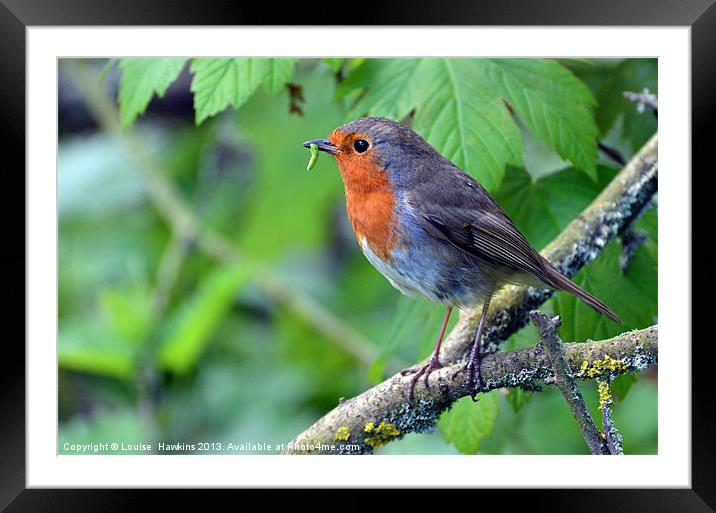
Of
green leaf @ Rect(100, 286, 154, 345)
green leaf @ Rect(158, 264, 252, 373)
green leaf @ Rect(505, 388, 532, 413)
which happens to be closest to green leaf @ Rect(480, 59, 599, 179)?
green leaf @ Rect(505, 388, 532, 413)

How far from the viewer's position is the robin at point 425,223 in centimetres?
220

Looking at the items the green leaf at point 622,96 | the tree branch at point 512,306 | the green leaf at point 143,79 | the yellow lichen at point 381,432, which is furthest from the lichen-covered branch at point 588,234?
the green leaf at point 143,79

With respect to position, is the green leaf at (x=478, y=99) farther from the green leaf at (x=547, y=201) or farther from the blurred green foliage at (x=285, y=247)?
the green leaf at (x=547, y=201)

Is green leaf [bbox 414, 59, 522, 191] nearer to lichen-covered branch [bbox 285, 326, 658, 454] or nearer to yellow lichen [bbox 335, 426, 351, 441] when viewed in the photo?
lichen-covered branch [bbox 285, 326, 658, 454]

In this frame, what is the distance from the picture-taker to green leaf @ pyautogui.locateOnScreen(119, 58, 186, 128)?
90.3 inches

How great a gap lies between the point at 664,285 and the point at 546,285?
1.13 ft

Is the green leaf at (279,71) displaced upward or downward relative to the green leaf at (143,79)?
downward

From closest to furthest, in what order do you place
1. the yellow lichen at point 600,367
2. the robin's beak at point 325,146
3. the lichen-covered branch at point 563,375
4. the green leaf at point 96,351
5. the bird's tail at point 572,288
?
the lichen-covered branch at point 563,375 < the yellow lichen at point 600,367 < the bird's tail at point 572,288 < the robin's beak at point 325,146 < the green leaf at point 96,351

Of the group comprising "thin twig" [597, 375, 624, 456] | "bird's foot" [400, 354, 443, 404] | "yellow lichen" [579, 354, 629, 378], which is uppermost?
"bird's foot" [400, 354, 443, 404]

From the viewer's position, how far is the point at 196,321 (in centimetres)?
309

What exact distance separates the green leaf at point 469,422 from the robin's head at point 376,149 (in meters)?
0.63
